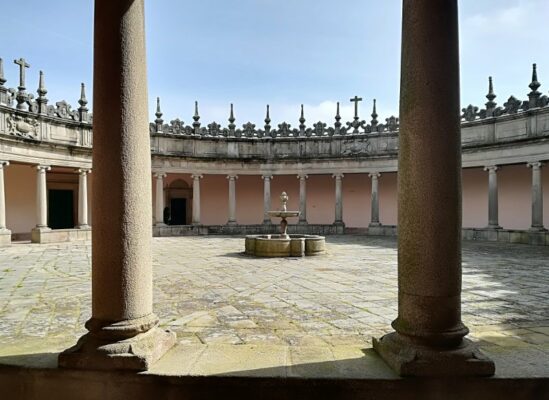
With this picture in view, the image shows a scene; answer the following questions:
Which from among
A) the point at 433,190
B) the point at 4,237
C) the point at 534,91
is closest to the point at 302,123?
the point at 534,91

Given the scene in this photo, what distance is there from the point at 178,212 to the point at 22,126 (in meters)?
11.6

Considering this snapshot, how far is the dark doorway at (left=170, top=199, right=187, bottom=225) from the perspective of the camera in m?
27.4

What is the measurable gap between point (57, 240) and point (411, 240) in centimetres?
1988

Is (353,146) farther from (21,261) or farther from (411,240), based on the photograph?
(411,240)

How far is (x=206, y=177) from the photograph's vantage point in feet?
92.6

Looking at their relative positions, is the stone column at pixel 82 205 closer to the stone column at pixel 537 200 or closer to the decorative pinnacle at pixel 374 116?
the decorative pinnacle at pixel 374 116

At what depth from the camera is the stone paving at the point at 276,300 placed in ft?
16.0

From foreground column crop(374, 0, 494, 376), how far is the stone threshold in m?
0.27

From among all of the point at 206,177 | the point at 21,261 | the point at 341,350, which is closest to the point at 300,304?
the point at 341,350

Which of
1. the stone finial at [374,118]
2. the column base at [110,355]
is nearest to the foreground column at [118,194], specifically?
the column base at [110,355]

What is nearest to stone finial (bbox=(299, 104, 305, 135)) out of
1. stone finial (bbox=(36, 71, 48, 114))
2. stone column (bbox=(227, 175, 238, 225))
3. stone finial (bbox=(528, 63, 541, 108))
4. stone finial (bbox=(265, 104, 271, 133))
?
stone finial (bbox=(265, 104, 271, 133))

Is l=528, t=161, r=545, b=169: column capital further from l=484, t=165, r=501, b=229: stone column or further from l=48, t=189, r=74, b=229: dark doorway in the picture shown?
l=48, t=189, r=74, b=229: dark doorway

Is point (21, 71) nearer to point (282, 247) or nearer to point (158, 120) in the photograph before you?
point (158, 120)

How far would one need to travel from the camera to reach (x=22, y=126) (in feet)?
59.4
